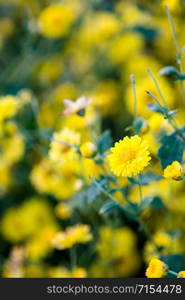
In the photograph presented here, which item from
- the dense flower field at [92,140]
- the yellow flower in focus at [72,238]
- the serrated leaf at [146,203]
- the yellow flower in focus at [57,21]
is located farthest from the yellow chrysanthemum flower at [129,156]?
the yellow flower in focus at [57,21]

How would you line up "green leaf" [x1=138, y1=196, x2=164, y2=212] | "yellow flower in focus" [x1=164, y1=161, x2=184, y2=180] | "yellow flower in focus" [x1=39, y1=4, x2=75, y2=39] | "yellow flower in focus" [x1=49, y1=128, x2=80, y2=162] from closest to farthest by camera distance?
"yellow flower in focus" [x1=164, y1=161, x2=184, y2=180]
"green leaf" [x1=138, y1=196, x2=164, y2=212]
"yellow flower in focus" [x1=49, y1=128, x2=80, y2=162]
"yellow flower in focus" [x1=39, y1=4, x2=75, y2=39]

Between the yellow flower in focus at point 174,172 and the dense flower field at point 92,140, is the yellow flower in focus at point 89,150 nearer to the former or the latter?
the dense flower field at point 92,140

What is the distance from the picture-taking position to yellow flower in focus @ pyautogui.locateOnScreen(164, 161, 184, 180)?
626mm

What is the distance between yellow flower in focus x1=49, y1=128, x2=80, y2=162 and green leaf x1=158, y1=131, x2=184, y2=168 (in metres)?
0.19

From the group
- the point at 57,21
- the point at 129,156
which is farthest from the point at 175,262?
the point at 57,21

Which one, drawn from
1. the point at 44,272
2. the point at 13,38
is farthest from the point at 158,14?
the point at 44,272

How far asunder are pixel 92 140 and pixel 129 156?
18 centimetres

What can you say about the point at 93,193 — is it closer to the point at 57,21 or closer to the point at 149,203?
the point at 149,203

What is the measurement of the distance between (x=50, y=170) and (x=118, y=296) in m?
0.54

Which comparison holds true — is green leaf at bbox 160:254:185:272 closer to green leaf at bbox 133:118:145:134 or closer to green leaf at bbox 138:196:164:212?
green leaf at bbox 138:196:164:212

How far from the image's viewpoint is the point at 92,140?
83 centimetres

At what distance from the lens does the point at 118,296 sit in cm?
65

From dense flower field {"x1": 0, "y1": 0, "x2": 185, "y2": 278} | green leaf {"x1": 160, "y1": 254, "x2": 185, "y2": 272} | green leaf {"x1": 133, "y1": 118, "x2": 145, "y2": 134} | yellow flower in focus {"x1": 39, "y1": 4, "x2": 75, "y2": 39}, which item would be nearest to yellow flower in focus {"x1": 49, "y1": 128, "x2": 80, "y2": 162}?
dense flower field {"x1": 0, "y1": 0, "x2": 185, "y2": 278}

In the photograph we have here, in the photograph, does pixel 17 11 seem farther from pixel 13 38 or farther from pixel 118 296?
pixel 118 296
